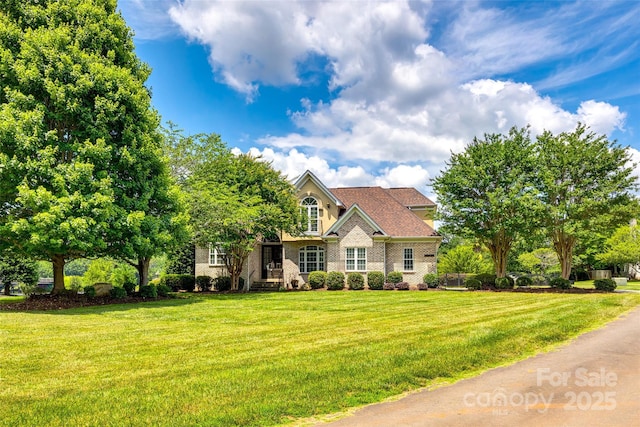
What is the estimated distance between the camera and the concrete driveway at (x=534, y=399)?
5.49 metres

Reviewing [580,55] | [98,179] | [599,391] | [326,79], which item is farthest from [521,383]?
[326,79]

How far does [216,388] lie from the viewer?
660 cm

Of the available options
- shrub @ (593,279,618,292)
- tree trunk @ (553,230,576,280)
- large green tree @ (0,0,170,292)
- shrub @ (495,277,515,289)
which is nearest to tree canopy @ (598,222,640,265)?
tree trunk @ (553,230,576,280)

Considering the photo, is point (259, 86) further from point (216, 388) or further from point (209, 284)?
point (216, 388)

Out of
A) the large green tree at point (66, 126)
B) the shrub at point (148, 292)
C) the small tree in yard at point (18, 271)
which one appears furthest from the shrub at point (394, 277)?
the small tree in yard at point (18, 271)

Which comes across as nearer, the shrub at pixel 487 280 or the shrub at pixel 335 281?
the shrub at pixel 335 281

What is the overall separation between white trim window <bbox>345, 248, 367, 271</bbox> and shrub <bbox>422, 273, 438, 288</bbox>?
417 cm

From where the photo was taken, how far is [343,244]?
32.2m

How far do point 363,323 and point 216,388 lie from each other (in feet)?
24.8

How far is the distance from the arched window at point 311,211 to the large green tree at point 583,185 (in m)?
15.2

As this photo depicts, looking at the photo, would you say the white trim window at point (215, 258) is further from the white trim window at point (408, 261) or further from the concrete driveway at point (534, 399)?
the concrete driveway at point (534, 399)

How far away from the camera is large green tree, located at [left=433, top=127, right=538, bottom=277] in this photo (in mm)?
28734

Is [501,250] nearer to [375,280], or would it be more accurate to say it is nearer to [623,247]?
[375,280]

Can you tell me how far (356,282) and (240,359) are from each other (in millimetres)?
22533
